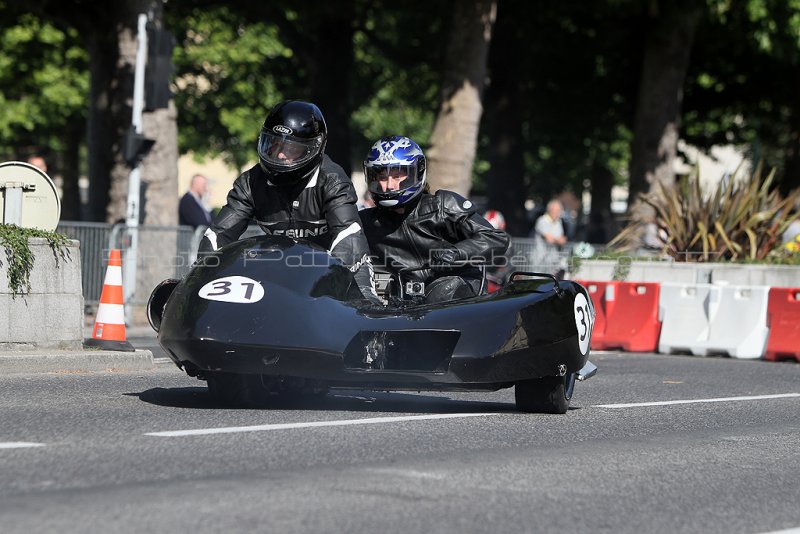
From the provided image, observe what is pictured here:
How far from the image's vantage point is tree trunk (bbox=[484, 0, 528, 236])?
32031 millimetres

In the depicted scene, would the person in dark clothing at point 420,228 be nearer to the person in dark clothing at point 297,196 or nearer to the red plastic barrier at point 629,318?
the person in dark clothing at point 297,196

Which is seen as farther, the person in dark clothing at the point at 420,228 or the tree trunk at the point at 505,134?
the tree trunk at the point at 505,134

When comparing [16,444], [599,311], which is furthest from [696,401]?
[599,311]

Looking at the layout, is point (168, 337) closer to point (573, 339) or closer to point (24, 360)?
point (573, 339)

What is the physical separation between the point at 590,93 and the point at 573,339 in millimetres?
26234

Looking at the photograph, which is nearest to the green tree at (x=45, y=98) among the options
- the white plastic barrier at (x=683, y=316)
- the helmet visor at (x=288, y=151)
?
the white plastic barrier at (x=683, y=316)

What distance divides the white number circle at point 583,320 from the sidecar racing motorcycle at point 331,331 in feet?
0.24

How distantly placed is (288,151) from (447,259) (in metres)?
1.24

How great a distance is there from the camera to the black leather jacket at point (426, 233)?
9.91 metres

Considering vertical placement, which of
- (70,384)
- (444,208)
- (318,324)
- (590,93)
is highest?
(590,93)

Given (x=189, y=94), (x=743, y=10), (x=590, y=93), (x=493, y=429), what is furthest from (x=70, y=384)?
(x=189, y=94)

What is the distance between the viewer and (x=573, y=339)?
9.02 meters

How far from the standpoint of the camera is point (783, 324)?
55.9 feet

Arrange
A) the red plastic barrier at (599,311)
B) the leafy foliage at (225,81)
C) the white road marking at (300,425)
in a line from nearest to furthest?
1. the white road marking at (300,425)
2. the red plastic barrier at (599,311)
3. the leafy foliage at (225,81)
